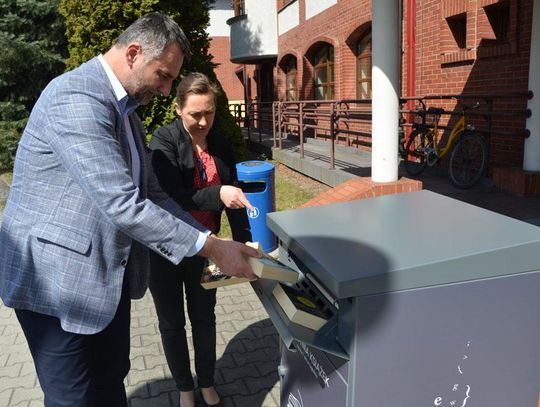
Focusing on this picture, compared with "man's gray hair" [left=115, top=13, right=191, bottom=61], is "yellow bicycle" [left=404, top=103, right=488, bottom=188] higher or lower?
lower

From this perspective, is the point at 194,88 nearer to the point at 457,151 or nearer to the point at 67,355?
the point at 67,355

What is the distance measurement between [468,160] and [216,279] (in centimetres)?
A: 520

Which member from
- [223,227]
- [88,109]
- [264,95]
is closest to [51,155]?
[88,109]

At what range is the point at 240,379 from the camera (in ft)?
10.4

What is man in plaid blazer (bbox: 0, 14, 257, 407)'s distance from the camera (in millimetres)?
1574

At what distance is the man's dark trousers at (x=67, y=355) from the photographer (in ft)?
5.80

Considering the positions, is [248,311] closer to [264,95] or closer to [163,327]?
[163,327]

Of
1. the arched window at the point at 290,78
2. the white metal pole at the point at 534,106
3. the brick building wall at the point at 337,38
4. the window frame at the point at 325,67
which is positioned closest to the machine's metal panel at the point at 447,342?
the white metal pole at the point at 534,106

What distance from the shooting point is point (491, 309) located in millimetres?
1521

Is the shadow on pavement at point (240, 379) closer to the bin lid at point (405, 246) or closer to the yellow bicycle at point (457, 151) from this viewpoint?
the bin lid at point (405, 246)

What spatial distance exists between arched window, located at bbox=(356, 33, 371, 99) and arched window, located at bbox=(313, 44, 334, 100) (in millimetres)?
1373

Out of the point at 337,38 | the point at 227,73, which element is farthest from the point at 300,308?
the point at 227,73

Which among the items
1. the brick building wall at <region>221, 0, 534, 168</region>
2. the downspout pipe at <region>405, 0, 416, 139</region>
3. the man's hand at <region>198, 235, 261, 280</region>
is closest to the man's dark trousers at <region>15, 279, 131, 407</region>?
the man's hand at <region>198, 235, 261, 280</region>

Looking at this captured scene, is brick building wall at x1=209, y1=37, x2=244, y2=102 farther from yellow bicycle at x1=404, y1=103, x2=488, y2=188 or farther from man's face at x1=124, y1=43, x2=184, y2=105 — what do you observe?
man's face at x1=124, y1=43, x2=184, y2=105
